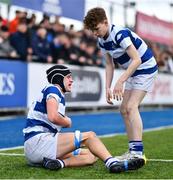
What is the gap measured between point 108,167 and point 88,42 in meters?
14.2

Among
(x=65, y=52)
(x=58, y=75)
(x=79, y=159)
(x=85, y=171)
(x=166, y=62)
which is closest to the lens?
(x=85, y=171)

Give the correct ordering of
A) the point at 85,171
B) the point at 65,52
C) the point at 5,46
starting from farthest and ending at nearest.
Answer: the point at 65,52, the point at 5,46, the point at 85,171

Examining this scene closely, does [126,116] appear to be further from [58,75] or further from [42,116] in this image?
[42,116]

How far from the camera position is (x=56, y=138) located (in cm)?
679

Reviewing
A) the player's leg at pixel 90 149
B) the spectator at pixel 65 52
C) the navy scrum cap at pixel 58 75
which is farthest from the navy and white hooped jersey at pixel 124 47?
the spectator at pixel 65 52

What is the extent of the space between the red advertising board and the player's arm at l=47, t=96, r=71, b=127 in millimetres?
14872

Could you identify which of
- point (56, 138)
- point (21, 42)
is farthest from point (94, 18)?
point (21, 42)

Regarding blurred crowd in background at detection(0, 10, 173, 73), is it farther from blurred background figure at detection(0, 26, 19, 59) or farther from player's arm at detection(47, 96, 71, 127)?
player's arm at detection(47, 96, 71, 127)

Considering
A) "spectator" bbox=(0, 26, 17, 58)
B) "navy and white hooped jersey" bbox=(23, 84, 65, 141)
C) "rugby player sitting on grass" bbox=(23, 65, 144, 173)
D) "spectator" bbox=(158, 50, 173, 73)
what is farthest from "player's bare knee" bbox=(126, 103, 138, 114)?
"spectator" bbox=(158, 50, 173, 73)

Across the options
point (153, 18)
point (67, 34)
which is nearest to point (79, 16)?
point (67, 34)

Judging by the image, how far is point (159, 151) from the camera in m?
8.92

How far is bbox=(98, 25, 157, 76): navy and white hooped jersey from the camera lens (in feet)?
24.3

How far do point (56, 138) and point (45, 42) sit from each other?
1085cm

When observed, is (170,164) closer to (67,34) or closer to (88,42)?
(67,34)
